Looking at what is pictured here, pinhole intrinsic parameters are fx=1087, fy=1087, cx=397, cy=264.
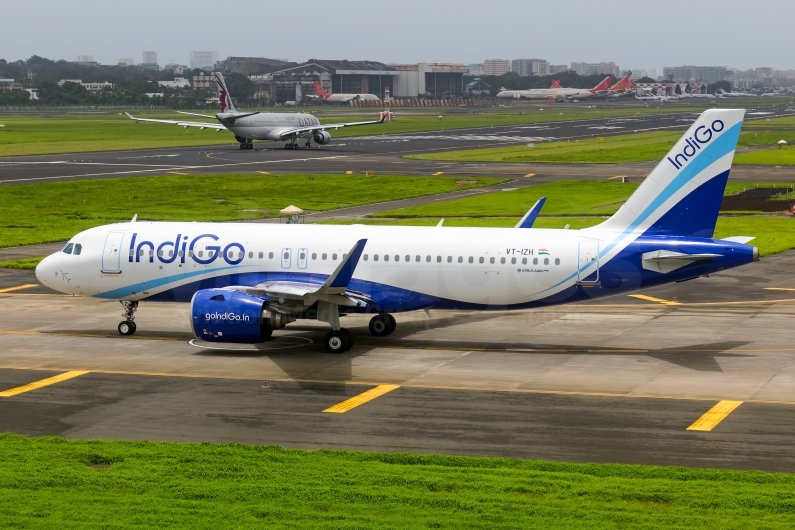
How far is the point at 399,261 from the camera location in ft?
131

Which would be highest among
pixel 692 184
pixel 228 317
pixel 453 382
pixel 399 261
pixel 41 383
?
pixel 692 184

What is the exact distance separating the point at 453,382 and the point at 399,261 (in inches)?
274

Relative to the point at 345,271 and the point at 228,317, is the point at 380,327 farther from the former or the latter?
the point at 228,317

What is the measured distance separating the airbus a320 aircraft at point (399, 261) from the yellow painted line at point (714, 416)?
7146mm

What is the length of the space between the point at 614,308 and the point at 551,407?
18096 mm

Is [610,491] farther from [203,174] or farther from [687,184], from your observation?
[203,174]

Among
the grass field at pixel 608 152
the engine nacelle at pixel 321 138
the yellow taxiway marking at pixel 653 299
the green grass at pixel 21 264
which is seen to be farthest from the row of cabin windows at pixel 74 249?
the engine nacelle at pixel 321 138

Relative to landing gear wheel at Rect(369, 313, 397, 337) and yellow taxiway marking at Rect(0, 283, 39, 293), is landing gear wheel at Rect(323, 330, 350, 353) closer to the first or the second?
landing gear wheel at Rect(369, 313, 397, 337)

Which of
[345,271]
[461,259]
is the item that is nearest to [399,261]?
[461,259]

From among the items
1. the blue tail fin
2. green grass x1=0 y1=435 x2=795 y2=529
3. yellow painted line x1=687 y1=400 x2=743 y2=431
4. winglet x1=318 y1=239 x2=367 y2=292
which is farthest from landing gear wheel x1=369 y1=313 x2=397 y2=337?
green grass x1=0 y1=435 x2=795 y2=529

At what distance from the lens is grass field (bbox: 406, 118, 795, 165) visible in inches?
5054

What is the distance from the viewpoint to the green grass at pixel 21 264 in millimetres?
58381

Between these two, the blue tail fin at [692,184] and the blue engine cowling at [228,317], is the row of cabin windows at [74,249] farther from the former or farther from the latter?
the blue tail fin at [692,184]

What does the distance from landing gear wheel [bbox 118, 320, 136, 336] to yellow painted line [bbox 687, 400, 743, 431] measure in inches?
897
